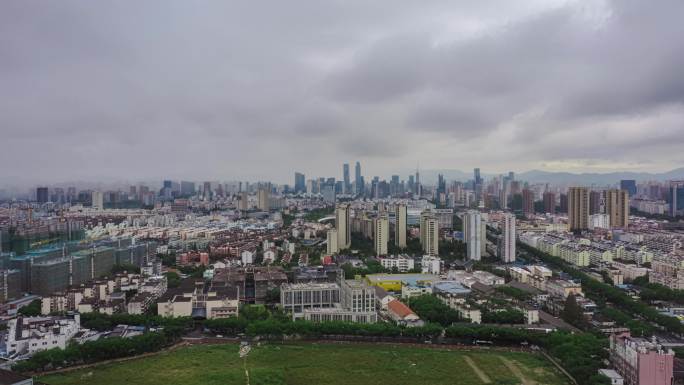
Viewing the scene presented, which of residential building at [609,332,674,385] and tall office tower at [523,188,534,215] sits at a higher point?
tall office tower at [523,188,534,215]

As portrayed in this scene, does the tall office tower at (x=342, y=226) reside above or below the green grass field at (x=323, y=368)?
above

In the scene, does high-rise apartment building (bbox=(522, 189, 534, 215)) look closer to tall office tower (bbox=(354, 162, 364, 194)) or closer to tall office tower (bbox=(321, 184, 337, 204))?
tall office tower (bbox=(321, 184, 337, 204))

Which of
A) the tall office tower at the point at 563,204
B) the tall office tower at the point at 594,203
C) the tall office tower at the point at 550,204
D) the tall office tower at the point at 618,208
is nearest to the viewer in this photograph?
the tall office tower at the point at 618,208

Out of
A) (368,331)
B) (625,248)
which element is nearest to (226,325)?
(368,331)

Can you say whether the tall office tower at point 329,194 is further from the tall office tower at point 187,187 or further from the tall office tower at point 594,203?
the tall office tower at point 594,203

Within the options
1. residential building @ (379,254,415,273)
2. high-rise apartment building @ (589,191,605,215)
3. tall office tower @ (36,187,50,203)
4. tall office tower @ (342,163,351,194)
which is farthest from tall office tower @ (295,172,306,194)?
residential building @ (379,254,415,273)

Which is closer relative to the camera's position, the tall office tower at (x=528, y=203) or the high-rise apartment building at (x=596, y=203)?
the high-rise apartment building at (x=596, y=203)

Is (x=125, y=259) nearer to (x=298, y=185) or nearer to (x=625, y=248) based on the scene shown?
(x=625, y=248)

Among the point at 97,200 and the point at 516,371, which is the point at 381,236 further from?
the point at 97,200

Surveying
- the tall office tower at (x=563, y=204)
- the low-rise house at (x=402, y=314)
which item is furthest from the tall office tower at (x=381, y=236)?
the tall office tower at (x=563, y=204)
